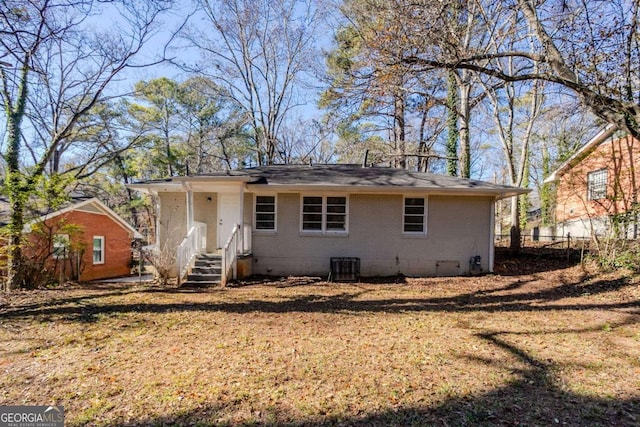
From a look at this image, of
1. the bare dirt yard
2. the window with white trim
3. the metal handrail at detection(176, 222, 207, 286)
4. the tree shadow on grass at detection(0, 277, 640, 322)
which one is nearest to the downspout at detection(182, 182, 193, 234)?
the metal handrail at detection(176, 222, 207, 286)

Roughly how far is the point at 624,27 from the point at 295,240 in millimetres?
8284

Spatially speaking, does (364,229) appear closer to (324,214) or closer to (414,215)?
(324,214)

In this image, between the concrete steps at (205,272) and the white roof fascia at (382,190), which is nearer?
the concrete steps at (205,272)

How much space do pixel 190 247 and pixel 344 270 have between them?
431cm

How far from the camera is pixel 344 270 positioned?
9.19m

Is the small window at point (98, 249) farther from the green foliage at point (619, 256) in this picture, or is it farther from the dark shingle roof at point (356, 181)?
the green foliage at point (619, 256)

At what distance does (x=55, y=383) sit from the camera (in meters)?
3.17

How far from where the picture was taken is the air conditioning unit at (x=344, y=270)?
915cm

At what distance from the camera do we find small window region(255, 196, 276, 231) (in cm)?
987

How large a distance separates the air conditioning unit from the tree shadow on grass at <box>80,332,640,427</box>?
6.13 meters

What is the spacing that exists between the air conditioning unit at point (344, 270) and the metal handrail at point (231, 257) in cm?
270

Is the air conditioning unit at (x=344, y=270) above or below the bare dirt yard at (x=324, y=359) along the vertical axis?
above

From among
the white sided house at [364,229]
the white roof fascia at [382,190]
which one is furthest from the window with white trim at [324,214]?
the white roof fascia at [382,190]

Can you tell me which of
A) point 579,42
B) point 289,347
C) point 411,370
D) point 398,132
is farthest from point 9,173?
point 398,132
